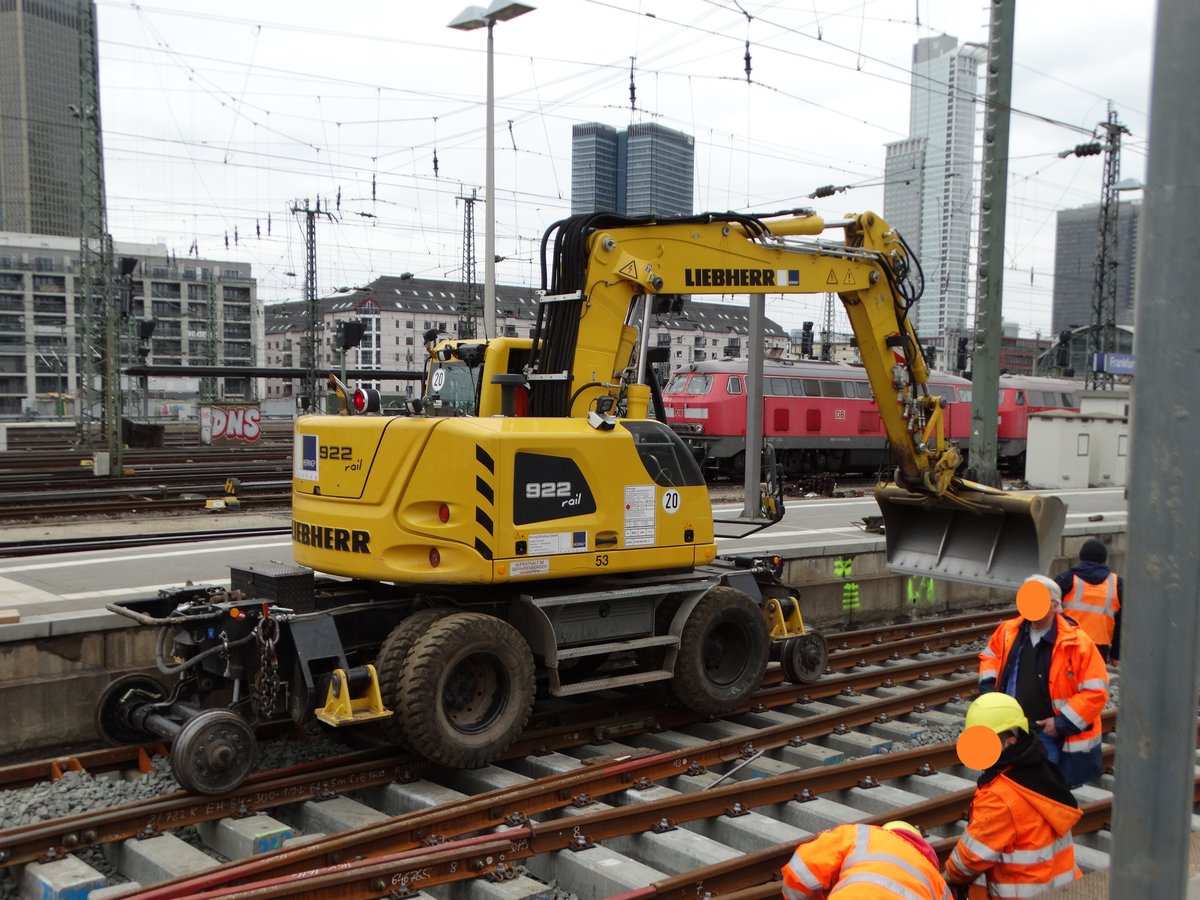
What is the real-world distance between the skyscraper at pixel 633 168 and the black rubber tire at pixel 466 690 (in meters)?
16.0

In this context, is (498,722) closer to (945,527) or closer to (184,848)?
(184,848)

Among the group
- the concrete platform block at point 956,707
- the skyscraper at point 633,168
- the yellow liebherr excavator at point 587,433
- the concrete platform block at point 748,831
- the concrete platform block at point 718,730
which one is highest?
the skyscraper at point 633,168

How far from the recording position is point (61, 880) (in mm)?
5773

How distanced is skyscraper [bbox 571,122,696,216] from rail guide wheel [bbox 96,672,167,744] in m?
16.4

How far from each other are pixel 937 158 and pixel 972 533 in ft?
56.2

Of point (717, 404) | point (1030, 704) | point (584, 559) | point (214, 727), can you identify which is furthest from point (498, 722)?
point (717, 404)

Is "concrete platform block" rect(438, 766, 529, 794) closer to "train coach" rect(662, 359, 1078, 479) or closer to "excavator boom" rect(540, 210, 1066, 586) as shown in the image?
"excavator boom" rect(540, 210, 1066, 586)

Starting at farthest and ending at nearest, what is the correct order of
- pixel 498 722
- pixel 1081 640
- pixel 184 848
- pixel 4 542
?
pixel 4 542
pixel 498 722
pixel 184 848
pixel 1081 640

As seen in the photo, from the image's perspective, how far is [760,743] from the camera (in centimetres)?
839

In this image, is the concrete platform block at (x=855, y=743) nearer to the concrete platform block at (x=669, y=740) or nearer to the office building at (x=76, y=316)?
the concrete platform block at (x=669, y=740)

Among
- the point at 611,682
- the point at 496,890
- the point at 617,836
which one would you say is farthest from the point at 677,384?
the point at 496,890

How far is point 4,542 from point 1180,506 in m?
15.6

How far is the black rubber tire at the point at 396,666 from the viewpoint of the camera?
734cm

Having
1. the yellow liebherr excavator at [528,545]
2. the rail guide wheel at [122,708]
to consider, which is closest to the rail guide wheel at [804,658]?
the yellow liebherr excavator at [528,545]
